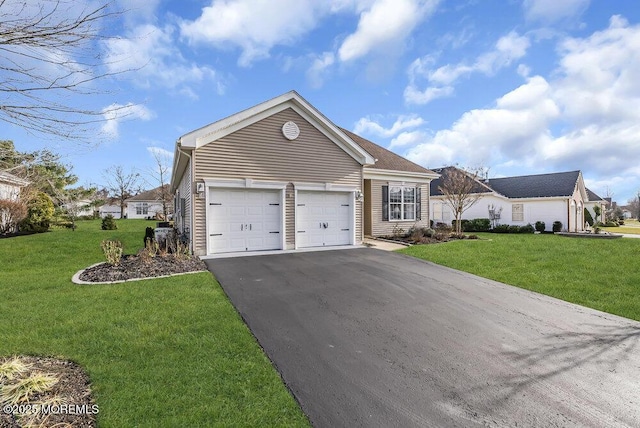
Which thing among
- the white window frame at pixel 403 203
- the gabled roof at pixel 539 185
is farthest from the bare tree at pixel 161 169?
the gabled roof at pixel 539 185

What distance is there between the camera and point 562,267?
325 inches

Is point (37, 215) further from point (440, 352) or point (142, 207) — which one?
point (142, 207)

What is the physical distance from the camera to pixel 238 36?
8844 millimetres

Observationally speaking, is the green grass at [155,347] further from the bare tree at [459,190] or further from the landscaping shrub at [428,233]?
the bare tree at [459,190]

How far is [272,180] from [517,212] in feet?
71.5

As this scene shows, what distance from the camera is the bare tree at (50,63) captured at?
3.13 metres

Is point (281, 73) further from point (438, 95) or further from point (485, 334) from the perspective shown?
point (485, 334)

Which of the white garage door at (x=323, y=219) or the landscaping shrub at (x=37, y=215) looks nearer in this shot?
the white garage door at (x=323, y=219)

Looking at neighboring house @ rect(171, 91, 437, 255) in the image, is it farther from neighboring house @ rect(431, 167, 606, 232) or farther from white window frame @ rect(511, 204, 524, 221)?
white window frame @ rect(511, 204, 524, 221)

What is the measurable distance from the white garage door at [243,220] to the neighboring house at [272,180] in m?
0.03

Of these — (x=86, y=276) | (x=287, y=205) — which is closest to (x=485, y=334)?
(x=287, y=205)

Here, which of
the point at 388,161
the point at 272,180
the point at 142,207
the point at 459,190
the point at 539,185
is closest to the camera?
the point at 272,180

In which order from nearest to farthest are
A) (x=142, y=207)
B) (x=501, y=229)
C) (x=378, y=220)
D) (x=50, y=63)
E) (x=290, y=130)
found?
(x=50, y=63)
(x=290, y=130)
(x=378, y=220)
(x=501, y=229)
(x=142, y=207)

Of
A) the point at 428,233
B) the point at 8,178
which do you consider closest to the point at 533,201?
the point at 428,233
